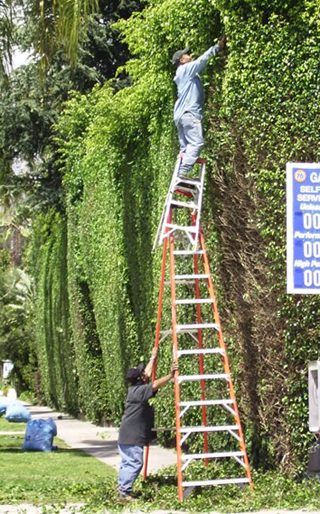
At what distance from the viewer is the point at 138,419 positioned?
11852 mm

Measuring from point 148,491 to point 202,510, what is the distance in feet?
4.40

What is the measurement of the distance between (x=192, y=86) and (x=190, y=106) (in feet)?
0.81

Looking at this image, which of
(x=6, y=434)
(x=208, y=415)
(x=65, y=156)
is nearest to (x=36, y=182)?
(x=65, y=156)

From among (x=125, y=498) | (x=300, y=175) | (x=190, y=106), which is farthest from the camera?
(x=190, y=106)

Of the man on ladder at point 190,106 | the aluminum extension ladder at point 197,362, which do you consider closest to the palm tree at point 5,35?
the aluminum extension ladder at point 197,362

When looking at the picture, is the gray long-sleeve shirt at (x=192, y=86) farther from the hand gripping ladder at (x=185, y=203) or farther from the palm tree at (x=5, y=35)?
the palm tree at (x=5, y=35)

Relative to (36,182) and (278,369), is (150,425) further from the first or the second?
(36,182)

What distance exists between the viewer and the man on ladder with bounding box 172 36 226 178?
500 inches

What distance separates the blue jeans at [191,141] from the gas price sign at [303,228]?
→ 7.97 feet

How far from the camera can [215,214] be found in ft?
45.3

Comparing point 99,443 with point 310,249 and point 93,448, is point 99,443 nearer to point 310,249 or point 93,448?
point 93,448

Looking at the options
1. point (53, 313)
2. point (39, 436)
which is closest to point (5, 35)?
point (39, 436)

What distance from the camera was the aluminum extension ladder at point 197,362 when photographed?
11.7 meters

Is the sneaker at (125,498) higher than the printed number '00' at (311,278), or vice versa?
the printed number '00' at (311,278)
